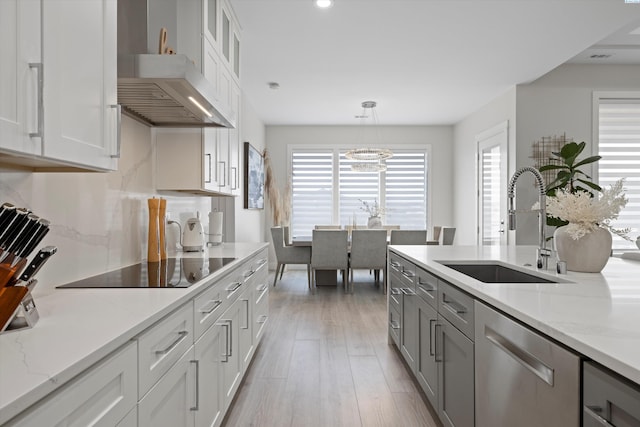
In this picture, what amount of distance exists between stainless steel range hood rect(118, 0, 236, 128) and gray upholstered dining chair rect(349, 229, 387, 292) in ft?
10.4

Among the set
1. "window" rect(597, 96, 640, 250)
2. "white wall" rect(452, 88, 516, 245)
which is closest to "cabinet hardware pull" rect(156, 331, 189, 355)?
"white wall" rect(452, 88, 516, 245)

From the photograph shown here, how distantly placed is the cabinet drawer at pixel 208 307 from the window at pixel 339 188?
5750 mm

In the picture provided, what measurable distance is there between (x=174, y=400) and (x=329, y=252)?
427 centimetres

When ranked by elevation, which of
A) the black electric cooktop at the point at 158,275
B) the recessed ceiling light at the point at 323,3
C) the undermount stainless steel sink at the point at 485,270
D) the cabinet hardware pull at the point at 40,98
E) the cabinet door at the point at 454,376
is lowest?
the cabinet door at the point at 454,376

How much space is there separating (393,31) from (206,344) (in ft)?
10.5

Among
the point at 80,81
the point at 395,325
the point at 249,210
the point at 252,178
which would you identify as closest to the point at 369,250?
the point at 249,210

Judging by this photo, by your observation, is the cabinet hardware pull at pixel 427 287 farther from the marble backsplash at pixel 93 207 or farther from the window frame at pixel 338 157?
the window frame at pixel 338 157

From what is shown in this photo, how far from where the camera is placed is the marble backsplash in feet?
4.70

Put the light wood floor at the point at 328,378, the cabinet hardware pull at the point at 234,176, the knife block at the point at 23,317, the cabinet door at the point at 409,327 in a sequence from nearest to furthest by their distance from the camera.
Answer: the knife block at the point at 23,317 → the light wood floor at the point at 328,378 → the cabinet door at the point at 409,327 → the cabinet hardware pull at the point at 234,176

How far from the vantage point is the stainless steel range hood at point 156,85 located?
5.52 ft

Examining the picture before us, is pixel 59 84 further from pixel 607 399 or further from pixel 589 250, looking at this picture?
pixel 589 250

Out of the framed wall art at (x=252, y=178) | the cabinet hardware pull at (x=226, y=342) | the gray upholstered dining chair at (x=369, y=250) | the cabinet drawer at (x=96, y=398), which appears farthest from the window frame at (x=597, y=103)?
the cabinet drawer at (x=96, y=398)

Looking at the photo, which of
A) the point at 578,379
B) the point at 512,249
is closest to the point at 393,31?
the point at 512,249

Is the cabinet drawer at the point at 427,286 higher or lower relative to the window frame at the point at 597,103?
lower
